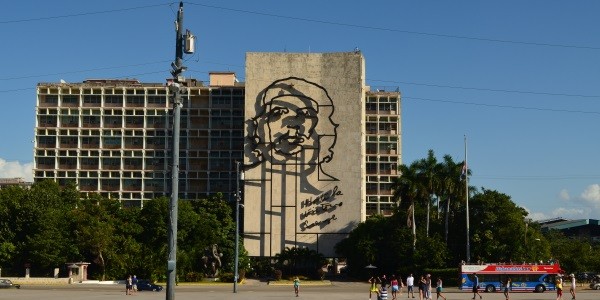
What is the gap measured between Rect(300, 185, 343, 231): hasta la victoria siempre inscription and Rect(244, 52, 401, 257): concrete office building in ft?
0.51

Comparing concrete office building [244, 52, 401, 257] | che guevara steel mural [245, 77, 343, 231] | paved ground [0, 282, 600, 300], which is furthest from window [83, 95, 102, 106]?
paved ground [0, 282, 600, 300]

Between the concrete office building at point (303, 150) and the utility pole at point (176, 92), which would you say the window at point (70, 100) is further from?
the utility pole at point (176, 92)

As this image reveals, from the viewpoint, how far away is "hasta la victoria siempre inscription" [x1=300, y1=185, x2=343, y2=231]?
395 ft

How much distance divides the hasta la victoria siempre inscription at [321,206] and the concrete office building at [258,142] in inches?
6.1

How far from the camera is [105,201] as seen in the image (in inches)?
4094

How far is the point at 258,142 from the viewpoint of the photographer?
12219cm

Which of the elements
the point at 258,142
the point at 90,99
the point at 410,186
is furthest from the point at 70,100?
the point at 410,186

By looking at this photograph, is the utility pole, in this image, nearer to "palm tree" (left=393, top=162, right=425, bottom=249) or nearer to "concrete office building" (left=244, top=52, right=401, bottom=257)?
"palm tree" (left=393, top=162, right=425, bottom=249)

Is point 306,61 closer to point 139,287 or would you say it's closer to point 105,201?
point 105,201

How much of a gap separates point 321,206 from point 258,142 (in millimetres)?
14136

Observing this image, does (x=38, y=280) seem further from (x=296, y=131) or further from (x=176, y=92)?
(x=176, y=92)

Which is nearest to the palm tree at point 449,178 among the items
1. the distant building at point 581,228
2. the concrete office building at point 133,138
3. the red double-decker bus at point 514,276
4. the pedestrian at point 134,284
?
the red double-decker bus at point 514,276

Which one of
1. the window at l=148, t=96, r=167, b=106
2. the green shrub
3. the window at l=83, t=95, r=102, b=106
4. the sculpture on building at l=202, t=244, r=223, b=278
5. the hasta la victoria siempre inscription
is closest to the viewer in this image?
the green shrub

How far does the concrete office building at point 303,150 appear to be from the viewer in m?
120
